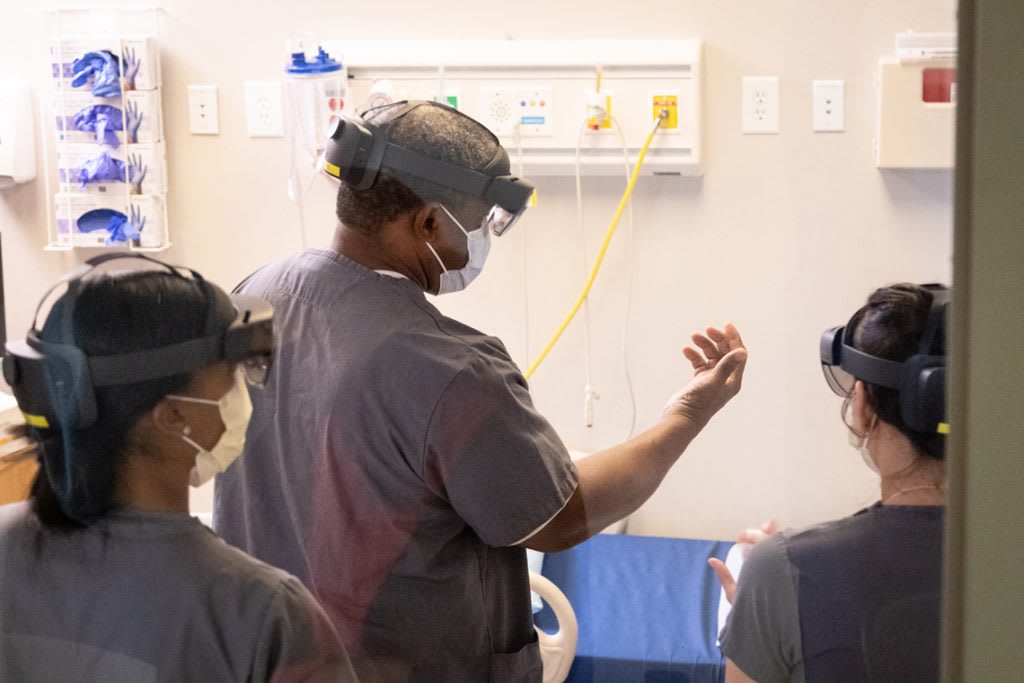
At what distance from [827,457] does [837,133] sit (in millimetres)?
274

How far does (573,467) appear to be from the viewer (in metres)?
1.06

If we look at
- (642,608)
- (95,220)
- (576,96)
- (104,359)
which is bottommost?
(642,608)

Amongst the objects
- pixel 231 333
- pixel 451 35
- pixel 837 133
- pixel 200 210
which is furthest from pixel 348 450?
pixel 837 133

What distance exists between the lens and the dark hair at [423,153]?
0.99 m

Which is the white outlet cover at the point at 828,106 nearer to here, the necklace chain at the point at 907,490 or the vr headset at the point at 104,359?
the necklace chain at the point at 907,490

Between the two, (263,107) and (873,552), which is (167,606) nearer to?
(263,107)

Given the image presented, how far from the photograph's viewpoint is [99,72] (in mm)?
966

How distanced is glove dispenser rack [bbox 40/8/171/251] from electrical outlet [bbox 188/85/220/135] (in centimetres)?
3

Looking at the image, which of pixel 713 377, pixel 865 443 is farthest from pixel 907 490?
pixel 713 377

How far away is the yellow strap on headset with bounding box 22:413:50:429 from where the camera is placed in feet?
2.95

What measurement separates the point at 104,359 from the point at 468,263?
0.33m

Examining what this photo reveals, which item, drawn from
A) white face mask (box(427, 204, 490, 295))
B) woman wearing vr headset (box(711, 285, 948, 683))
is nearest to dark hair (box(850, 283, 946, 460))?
woman wearing vr headset (box(711, 285, 948, 683))

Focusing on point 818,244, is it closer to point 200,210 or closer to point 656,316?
point 656,316

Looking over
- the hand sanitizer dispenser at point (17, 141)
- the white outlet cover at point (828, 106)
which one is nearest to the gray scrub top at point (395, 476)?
the hand sanitizer dispenser at point (17, 141)
